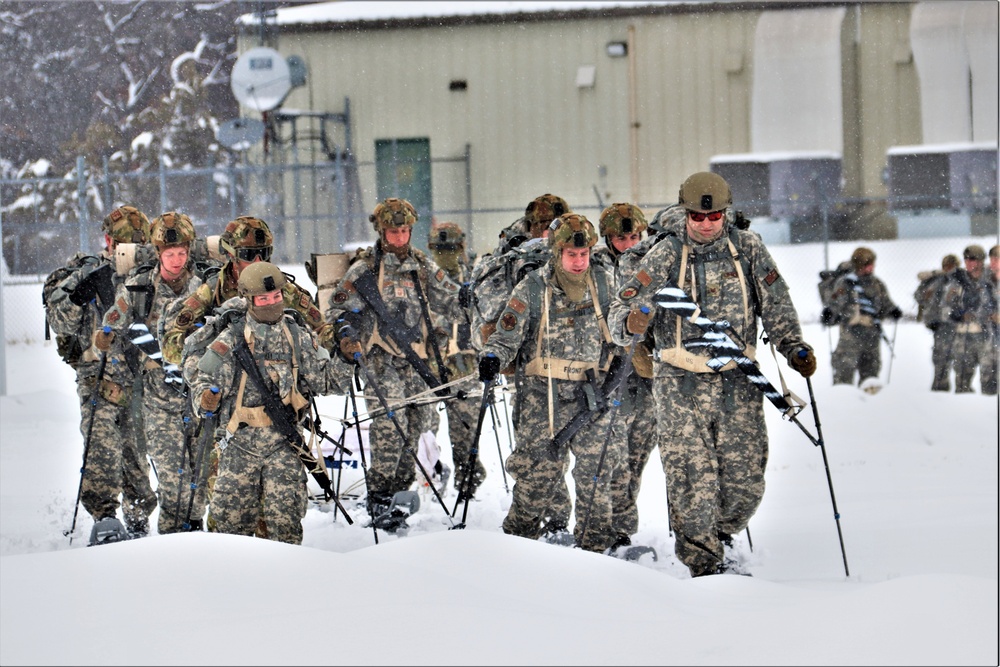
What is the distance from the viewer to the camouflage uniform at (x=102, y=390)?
332 inches

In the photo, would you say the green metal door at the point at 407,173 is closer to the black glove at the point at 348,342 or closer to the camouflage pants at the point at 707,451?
the black glove at the point at 348,342

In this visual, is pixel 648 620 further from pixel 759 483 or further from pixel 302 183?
pixel 302 183

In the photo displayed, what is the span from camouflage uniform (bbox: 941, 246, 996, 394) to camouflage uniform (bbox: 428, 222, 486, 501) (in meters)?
7.08

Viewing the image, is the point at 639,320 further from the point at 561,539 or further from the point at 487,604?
the point at 487,604

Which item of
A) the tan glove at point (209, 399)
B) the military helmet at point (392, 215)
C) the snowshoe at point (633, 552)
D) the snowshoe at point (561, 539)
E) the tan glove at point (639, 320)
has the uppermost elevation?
the military helmet at point (392, 215)

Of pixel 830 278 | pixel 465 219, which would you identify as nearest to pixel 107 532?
pixel 830 278

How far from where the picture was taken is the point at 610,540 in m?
7.58

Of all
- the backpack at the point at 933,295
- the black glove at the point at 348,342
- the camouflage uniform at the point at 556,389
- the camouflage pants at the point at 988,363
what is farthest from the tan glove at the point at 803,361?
the camouflage pants at the point at 988,363

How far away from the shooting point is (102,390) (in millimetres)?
8453

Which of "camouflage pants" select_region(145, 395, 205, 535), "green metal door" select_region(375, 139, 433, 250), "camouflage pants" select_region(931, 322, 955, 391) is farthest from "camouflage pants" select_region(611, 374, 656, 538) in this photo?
"green metal door" select_region(375, 139, 433, 250)

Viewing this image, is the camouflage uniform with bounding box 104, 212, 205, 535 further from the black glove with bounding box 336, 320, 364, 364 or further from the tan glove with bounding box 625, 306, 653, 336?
the tan glove with bounding box 625, 306, 653, 336

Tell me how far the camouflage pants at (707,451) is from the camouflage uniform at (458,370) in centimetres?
251

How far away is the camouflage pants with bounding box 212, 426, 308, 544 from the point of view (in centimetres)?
665

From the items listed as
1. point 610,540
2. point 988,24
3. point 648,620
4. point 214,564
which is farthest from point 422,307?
point 988,24
